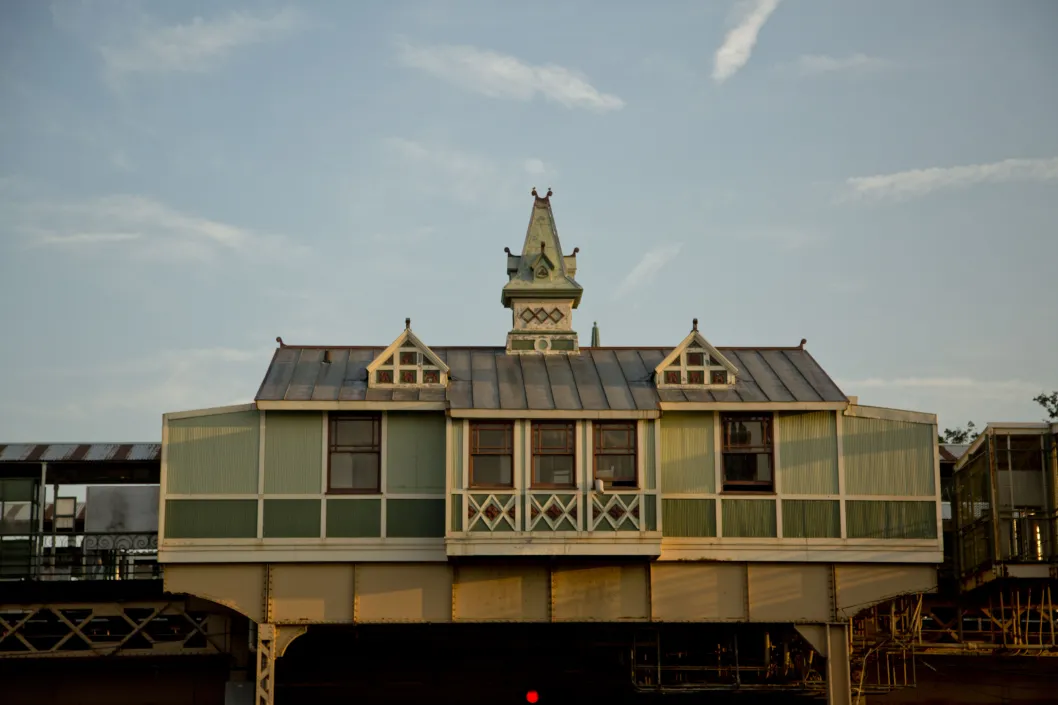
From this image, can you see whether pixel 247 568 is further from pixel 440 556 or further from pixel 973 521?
pixel 973 521

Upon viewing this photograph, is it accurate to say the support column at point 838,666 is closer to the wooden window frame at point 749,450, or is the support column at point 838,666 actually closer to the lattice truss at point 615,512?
the wooden window frame at point 749,450

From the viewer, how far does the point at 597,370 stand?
3269 centimetres

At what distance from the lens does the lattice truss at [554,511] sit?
96.4 ft

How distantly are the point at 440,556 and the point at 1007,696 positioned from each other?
52.3 feet

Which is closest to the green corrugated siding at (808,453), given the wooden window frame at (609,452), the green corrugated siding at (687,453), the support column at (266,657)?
the green corrugated siding at (687,453)

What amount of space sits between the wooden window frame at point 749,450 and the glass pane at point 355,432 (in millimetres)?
7701

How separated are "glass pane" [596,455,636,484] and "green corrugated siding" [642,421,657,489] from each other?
32cm

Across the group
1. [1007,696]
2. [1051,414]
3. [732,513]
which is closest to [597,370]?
[732,513]

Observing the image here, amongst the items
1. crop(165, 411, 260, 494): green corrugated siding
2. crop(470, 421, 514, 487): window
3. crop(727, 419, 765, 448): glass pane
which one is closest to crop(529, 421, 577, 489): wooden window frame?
crop(470, 421, 514, 487): window

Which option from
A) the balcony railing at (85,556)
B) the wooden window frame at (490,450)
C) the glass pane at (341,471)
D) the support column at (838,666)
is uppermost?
the wooden window frame at (490,450)

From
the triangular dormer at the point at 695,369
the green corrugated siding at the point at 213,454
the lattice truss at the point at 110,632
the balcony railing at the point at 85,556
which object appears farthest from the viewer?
the balcony railing at the point at 85,556

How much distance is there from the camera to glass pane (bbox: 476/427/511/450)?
3023 cm

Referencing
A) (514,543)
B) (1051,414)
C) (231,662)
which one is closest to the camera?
(514,543)

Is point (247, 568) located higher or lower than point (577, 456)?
lower
